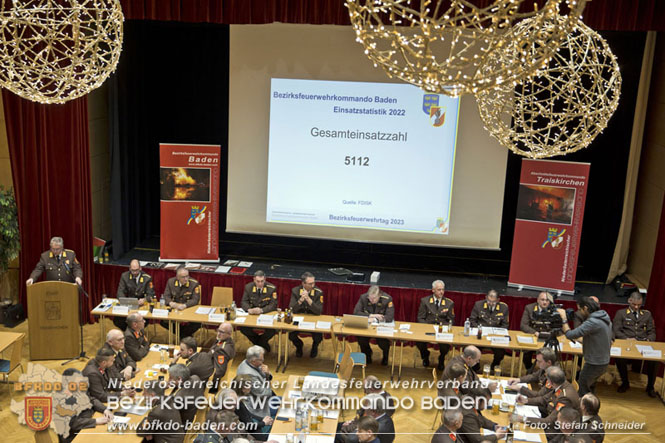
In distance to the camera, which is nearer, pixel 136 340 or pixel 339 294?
pixel 136 340

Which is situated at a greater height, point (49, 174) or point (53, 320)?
point (49, 174)

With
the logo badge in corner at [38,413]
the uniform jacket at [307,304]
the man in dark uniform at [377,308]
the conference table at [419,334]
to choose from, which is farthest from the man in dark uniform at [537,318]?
the logo badge in corner at [38,413]

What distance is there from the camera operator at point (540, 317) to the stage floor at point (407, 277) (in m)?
0.82

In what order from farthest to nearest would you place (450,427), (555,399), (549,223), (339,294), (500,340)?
(339,294)
(549,223)
(500,340)
(555,399)
(450,427)

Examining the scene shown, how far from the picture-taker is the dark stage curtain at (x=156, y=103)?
1102 cm

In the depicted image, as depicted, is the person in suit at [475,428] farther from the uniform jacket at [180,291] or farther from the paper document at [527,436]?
the uniform jacket at [180,291]

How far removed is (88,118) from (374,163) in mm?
4374

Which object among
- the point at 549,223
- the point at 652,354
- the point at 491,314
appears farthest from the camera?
the point at 549,223

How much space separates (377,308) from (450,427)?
11.5ft

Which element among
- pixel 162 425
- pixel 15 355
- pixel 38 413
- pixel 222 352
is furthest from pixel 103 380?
pixel 15 355

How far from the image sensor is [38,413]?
6449 millimetres

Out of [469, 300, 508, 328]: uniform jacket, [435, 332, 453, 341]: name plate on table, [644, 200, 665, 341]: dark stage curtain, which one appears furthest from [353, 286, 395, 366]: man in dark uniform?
[644, 200, 665, 341]: dark stage curtain

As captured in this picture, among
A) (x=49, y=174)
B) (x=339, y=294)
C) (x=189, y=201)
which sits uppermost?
(x=49, y=174)

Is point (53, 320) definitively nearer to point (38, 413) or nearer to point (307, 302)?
point (38, 413)
